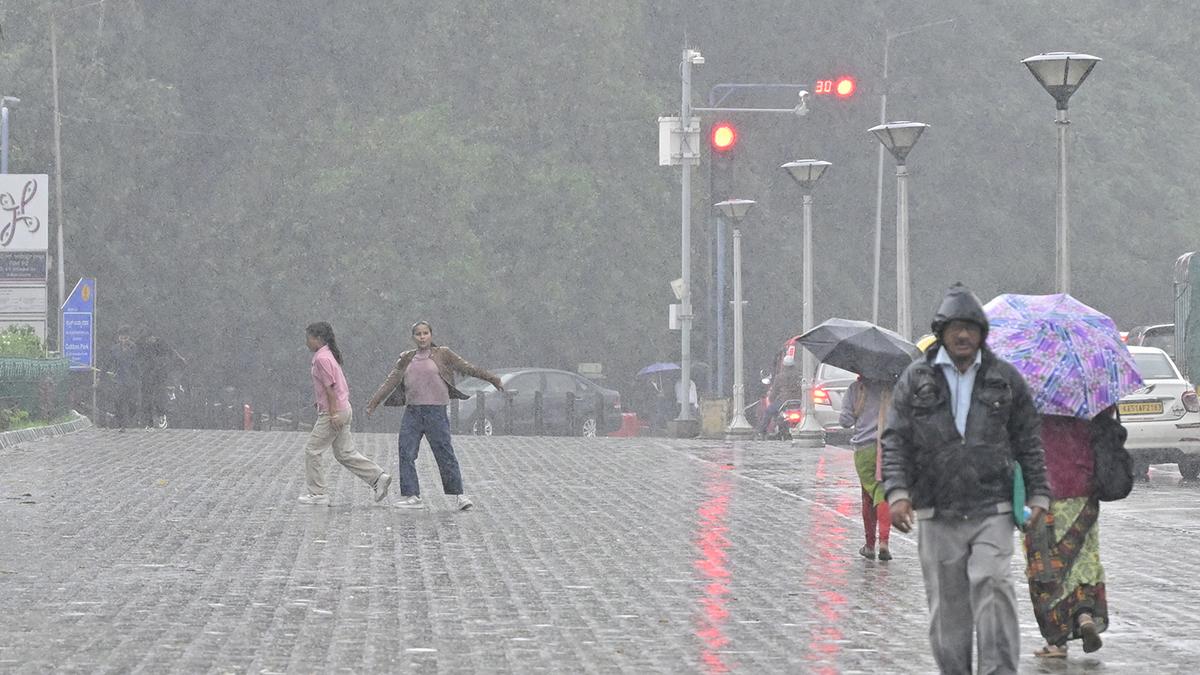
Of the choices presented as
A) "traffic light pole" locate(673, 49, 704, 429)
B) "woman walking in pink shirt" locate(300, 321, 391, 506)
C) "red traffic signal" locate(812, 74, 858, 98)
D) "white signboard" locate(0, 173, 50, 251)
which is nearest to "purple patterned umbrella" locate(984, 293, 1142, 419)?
"woman walking in pink shirt" locate(300, 321, 391, 506)

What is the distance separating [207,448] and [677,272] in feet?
76.3

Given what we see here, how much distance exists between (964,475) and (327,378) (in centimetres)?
1102

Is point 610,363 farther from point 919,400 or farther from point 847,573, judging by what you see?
point 919,400

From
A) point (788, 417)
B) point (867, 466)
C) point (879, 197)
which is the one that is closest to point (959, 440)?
point (867, 466)

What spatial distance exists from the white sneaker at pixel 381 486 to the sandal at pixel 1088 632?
9.47 metres

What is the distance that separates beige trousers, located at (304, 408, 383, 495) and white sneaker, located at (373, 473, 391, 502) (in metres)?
0.05

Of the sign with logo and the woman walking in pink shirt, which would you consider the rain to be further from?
the woman walking in pink shirt

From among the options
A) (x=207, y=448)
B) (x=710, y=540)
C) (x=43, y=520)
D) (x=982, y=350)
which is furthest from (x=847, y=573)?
(x=207, y=448)

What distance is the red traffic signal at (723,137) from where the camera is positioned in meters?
36.4

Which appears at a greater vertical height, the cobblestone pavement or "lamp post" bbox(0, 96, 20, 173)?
"lamp post" bbox(0, 96, 20, 173)

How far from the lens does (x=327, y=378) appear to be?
18203mm

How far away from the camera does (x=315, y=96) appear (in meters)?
49.5

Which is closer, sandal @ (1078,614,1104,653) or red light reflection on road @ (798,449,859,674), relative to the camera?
sandal @ (1078,614,1104,653)

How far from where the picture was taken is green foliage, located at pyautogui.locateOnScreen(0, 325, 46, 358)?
32.8 m
